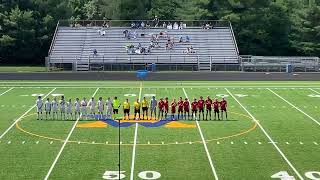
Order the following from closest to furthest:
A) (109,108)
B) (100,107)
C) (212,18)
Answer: (100,107) < (109,108) < (212,18)

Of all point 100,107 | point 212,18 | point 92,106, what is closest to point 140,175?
point 100,107

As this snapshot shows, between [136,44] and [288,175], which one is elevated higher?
[136,44]

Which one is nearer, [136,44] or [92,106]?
[92,106]

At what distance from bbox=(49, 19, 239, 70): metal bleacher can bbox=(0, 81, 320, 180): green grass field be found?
17.7 meters

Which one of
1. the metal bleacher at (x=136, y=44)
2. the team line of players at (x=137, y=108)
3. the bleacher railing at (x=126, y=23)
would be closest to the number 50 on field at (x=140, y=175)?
the team line of players at (x=137, y=108)

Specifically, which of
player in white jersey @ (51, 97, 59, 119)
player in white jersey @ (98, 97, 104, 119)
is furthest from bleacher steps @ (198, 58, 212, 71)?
player in white jersey @ (51, 97, 59, 119)

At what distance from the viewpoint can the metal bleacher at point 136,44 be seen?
177ft

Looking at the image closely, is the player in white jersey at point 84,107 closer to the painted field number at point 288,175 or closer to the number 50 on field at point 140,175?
the number 50 on field at point 140,175

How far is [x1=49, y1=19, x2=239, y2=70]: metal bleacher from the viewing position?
53.9 metres

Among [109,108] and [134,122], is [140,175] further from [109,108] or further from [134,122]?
[109,108]

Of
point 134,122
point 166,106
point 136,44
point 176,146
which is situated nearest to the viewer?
point 176,146

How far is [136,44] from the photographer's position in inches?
2218

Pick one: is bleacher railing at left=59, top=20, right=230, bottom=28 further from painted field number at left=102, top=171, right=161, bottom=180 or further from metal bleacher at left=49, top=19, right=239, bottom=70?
painted field number at left=102, top=171, right=161, bottom=180

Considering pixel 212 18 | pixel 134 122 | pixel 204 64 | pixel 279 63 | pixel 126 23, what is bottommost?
pixel 134 122
